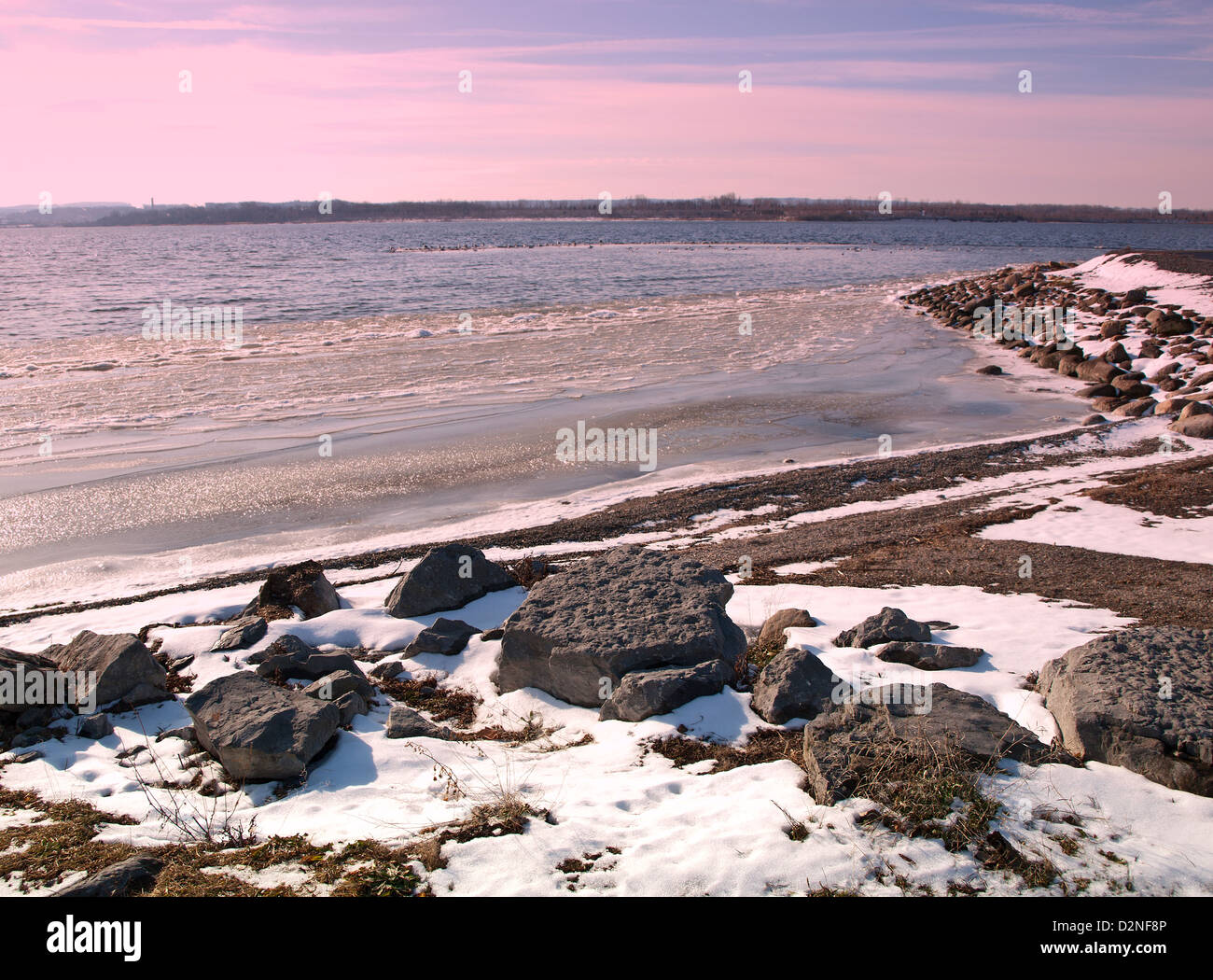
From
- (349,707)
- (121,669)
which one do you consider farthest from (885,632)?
(121,669)

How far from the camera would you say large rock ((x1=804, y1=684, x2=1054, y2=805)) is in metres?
4.11

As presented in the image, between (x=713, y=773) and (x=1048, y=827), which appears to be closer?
(x=1048, y=827)

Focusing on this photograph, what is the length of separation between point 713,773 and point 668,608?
5.83ft

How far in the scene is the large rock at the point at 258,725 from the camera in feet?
14.9

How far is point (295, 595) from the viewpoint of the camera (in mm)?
7355

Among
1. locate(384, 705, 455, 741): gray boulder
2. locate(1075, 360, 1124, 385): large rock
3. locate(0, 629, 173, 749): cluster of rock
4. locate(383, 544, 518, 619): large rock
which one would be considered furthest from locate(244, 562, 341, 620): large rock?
locate(1075, 360, 1124, 385): large rock

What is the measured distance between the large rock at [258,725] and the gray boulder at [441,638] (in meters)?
1.42

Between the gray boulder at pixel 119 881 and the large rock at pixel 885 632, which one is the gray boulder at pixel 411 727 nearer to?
the gray boulder at pixel 119 881

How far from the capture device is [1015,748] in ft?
14.4

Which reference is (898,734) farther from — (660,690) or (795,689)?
(660,690)

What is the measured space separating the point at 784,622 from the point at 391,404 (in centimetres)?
1287

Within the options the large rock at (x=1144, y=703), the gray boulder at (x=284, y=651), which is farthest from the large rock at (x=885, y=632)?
the gray boulder at (x=284, y=651)
